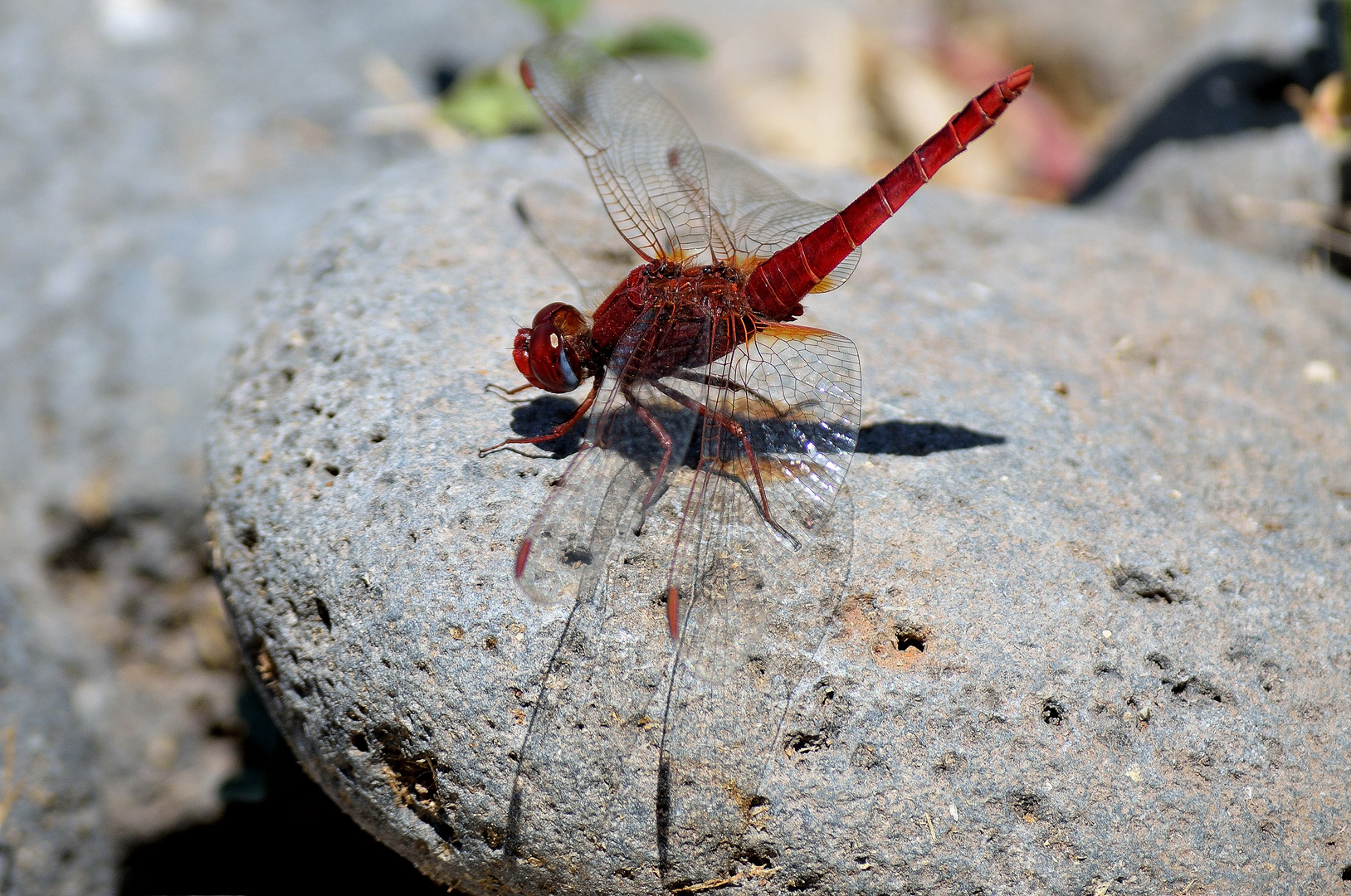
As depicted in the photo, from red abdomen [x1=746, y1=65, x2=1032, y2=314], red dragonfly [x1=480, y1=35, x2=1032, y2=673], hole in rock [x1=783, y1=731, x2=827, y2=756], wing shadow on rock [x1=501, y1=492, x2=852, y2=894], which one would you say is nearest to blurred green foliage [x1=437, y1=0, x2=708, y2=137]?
red dragonfly [x1=480, y1=35, x2=1032, y2=673]

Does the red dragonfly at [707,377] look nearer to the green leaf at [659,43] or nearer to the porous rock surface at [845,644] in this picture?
the porous rock surface at [845,644]

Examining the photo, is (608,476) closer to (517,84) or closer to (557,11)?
(517,84)

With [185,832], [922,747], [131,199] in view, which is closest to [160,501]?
[185,832]

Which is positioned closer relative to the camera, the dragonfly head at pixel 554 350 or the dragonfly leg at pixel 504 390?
the dragonfly head at pixel 554 350

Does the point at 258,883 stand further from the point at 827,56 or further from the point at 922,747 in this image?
the point at 827,56

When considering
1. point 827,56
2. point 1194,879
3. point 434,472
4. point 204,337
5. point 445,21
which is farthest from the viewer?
point 827,56

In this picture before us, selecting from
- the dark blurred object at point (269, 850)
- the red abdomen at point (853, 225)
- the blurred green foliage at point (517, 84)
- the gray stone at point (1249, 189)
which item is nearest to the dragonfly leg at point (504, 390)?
the red abdomen at point (853, 225)
